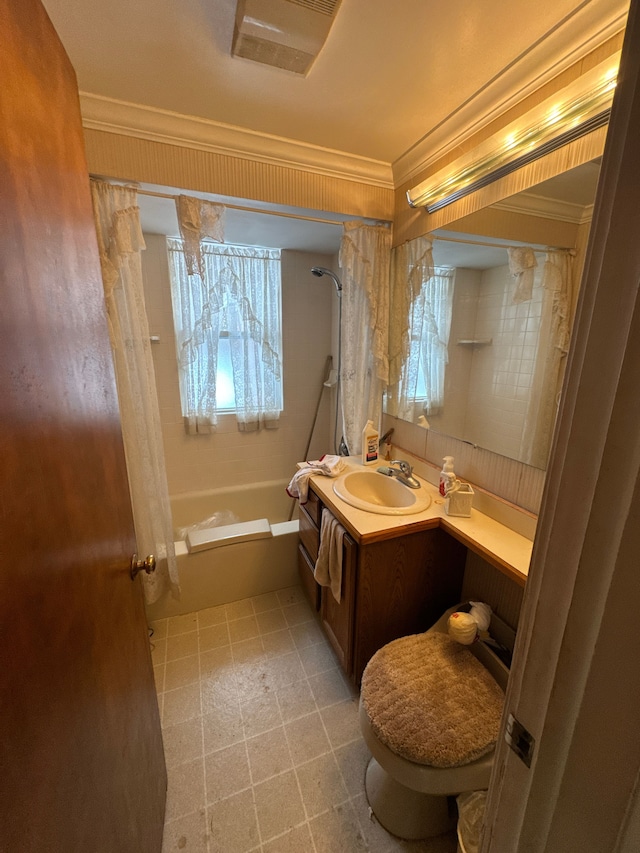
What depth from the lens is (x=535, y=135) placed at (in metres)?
1.11

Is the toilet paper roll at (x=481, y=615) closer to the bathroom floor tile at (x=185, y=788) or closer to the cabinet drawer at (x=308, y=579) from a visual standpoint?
the cabinet drawer at (x=308, y=579)

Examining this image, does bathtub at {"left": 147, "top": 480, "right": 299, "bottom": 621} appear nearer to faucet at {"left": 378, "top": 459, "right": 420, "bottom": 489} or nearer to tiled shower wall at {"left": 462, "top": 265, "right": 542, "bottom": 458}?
faucet at {"left": 378, "top": 459, "right": 420, "bottom": 489}

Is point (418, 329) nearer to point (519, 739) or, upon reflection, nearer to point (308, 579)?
point (308, 579)

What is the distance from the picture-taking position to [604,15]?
919 mm

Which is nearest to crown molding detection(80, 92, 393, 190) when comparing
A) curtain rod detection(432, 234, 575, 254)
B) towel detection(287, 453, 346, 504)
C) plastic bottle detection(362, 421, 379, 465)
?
curtain rod detection(432, 234, 575, 254)

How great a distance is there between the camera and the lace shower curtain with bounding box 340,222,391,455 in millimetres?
1831

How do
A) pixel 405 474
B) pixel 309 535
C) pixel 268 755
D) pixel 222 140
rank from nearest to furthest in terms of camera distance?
1. pixel 268 755
2. pixel 222 140
3. pixel 405 474
4. pixel 309 535

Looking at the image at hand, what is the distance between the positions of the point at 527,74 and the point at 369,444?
5.03ft

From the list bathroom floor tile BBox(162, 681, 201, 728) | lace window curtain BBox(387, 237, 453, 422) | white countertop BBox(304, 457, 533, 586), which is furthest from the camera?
lace window curtain BBox(387, 237, 453, 422)

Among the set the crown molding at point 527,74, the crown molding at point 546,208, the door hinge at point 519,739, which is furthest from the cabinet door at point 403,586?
the crown molding at point 527,74

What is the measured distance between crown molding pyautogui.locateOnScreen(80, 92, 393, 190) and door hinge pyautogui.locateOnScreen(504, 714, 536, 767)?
2.03 m

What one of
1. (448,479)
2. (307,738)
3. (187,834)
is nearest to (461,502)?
(448,479)

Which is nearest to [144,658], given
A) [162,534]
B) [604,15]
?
[162,534]

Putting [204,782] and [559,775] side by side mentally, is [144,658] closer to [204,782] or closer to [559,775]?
[204,782]
